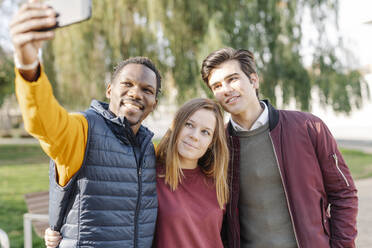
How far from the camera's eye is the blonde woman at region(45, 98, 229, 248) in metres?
Answer: 1.84

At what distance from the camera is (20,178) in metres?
9.17

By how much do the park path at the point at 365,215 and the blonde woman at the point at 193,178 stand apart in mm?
3059

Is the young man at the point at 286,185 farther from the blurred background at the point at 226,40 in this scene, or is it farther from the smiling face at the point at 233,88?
the blurred background at the point at 226,40

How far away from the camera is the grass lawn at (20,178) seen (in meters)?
4.95

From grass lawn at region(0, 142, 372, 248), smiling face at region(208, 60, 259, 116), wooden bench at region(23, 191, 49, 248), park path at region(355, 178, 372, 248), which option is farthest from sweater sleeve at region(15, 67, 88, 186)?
park path at region(355, 178, 372, 248)

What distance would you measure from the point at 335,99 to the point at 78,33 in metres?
5.58

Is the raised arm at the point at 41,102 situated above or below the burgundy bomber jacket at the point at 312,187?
above

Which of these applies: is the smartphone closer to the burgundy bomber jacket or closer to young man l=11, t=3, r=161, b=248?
young man l=11, t=3, r=161, b=248

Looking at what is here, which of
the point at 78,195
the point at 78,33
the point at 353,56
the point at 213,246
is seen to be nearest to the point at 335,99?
the point at 353,56

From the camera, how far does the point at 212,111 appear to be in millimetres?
2160

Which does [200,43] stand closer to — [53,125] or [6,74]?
[6,74]

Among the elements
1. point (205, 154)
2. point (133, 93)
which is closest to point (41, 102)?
point (133, 93)

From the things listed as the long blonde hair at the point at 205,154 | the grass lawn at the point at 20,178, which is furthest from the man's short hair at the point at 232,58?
the grass lawn at the point at 20,178

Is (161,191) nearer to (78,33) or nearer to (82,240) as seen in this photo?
(82,240)
